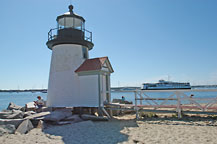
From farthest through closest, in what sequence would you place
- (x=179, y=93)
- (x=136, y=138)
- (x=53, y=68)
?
(x=53, y=68) < (x=179, y=93) < (x=136, y=138)

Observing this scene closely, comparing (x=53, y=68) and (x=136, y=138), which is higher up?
(x=53, y=68)

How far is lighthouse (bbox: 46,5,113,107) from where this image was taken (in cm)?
1194

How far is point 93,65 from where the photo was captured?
40.0 ft

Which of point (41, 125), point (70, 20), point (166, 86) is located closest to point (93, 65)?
point (70, 20)

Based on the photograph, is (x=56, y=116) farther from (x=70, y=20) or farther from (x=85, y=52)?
(x=70, y=20)

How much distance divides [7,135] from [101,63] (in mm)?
6850

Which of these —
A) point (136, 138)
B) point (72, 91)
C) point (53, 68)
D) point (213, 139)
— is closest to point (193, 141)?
point (213, 139)

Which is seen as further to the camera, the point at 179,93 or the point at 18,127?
the point at 179,93

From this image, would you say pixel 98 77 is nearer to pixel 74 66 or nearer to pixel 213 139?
pixel 74 66

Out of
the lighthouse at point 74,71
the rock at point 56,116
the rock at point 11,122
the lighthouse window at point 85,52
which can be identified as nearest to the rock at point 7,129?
the rock at point 11,122

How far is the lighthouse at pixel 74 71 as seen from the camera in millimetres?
11938

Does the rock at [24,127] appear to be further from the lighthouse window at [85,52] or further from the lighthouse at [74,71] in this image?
the lighthouse window at [85,52]

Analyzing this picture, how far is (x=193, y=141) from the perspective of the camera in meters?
5.99

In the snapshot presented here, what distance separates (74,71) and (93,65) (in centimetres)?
157
